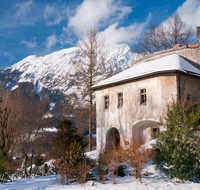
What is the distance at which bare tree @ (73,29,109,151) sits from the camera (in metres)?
20.9

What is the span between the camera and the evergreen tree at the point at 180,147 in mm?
7691

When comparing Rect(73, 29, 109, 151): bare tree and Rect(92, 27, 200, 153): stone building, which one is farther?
Rect(73, 29, 109, 151): bare tree

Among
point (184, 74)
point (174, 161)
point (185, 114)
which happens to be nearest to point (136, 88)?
point (184, 74)

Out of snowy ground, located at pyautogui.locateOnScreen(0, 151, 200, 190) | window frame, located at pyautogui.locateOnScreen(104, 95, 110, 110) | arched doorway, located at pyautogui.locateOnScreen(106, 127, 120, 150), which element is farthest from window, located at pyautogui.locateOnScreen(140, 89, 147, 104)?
snowy ground, located at pyautogui.locateOnScreen(0, 151, 200, 190)

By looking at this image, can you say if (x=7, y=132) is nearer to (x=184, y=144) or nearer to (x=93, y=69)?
(x=93, y=69)

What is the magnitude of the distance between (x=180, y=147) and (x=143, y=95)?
6270mm

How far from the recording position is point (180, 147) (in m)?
7.92

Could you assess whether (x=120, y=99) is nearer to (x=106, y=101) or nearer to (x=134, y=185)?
(x=106, y=101)

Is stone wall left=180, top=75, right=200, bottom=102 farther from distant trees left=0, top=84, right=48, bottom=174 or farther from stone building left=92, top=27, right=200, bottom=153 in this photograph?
distant trees left=0, top=84, right=48, bottom=174

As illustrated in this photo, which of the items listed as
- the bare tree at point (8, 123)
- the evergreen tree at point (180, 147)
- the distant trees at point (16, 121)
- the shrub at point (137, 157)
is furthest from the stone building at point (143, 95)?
the bare tree at point (8, 123)

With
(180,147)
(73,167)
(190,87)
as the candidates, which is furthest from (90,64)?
(180,147)

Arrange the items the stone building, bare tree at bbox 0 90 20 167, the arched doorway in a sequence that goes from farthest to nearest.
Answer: the arched doorway → bare tree at bbox 0 90 20 167 → the stone building

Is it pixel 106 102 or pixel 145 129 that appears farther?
pixel 106 102

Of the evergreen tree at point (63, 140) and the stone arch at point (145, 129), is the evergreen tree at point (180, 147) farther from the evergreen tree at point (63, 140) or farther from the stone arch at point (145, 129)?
the stone arch at point (145, 129)
